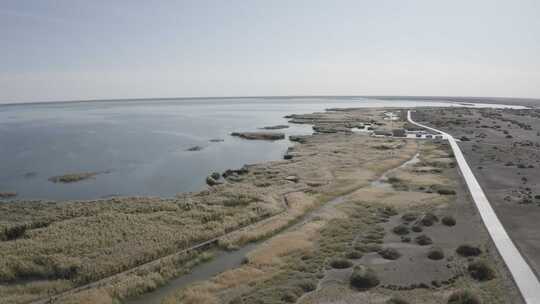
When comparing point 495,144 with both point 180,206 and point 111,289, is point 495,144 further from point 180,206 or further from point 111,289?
point 111,289

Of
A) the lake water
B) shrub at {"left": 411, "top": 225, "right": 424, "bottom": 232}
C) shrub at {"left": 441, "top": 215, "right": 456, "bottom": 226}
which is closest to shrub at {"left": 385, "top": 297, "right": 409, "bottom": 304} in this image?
shrub at {"left": 411, "top": 225, "right": 424, "bottom": 232}

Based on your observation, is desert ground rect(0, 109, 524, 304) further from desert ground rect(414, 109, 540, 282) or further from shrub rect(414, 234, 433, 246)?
desert ground rect(414, 109, 540, 282)

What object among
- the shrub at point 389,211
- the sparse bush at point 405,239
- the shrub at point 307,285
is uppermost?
the shrub at point 389,211

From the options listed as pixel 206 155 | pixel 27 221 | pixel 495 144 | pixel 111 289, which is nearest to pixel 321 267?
pixel 111 289

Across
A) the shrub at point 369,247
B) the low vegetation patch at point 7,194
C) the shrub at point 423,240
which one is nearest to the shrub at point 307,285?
the shrub at point 369,247

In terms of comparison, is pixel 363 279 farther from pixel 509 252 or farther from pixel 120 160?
pixel 120 160

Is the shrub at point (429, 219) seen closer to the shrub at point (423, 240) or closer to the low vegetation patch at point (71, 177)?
the shrub at point (423, 240)
